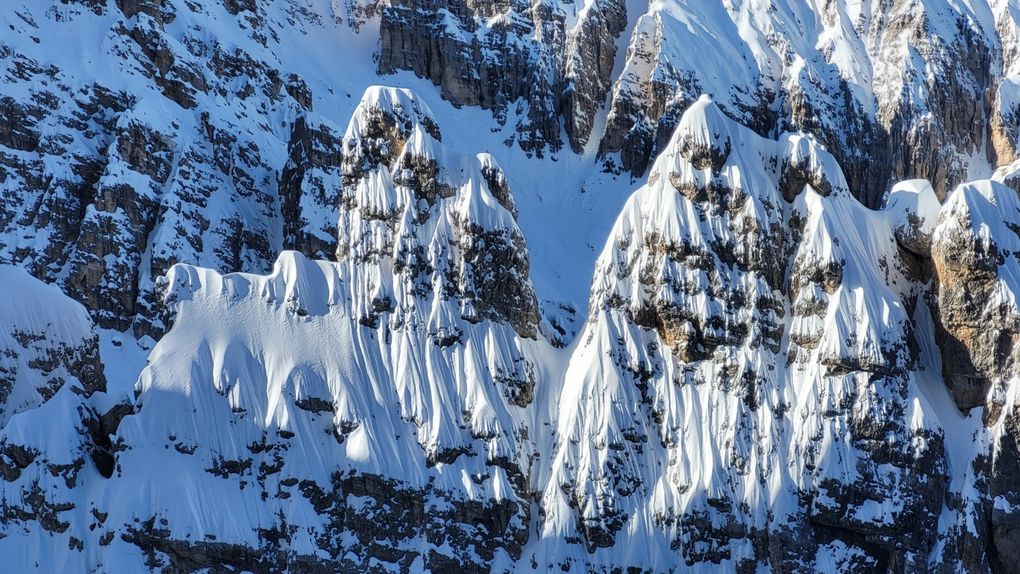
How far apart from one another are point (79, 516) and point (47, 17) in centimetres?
7294

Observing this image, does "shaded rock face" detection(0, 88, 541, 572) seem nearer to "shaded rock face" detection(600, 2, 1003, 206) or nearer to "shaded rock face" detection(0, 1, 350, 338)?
"shaded rock face" detection(0, 1, 350, 338)

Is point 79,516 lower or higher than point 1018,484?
lower

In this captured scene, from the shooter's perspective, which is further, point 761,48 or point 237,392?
point 761,48

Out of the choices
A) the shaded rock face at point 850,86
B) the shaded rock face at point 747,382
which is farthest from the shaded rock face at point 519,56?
the shaded rock face at point 747,382

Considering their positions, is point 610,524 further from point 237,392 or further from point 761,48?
point 761,48

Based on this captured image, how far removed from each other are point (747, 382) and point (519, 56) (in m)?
75.9

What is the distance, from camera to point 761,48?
157 metres

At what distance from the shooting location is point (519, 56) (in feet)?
513

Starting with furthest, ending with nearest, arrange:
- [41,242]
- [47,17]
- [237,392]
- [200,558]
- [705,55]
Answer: [705,55] < [47,17] < [41,242] < [237,392] < [200,558]

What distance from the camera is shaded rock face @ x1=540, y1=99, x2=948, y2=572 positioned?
85.3 m

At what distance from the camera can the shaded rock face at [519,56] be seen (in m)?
153

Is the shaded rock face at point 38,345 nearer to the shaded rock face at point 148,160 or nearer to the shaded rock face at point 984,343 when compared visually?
the shaded rock face at point 148,160

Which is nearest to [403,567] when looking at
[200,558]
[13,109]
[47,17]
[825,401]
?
[200,558]

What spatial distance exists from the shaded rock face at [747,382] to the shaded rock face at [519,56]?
57.6 m
